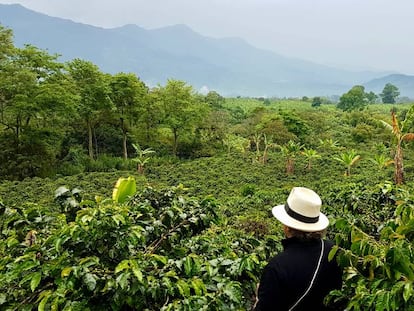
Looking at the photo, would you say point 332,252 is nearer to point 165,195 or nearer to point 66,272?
point 66,272

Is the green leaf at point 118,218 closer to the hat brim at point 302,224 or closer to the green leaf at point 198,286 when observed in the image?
the green leaf at point 198,286

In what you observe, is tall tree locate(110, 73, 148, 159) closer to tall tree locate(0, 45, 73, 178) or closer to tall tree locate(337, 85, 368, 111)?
tall tree locate(0, 45, 73, 178)

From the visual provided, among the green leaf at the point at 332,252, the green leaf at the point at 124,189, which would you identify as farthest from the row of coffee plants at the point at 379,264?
the green leaf at the point at 124,189

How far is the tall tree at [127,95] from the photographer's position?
2403 cm

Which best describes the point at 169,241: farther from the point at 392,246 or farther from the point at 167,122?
the point at 167,122

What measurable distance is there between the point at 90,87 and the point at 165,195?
2094cm

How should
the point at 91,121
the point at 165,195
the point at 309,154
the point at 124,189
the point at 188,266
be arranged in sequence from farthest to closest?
the point at 91,121 → the point at 309,154 → the point at 124,189 → the point at 165,195 → the point at 188,266

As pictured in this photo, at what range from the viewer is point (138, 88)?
24406 mm

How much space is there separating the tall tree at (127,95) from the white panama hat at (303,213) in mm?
22535

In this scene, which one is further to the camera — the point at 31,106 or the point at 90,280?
the point at 31,106

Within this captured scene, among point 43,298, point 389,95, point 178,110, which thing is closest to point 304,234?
point 43,298

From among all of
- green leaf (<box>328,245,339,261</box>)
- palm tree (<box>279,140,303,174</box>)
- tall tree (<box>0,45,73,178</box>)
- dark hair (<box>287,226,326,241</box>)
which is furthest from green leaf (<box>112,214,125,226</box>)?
tall tree (<box>0,45,73,178</box>)

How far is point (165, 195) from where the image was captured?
→ 3.09m

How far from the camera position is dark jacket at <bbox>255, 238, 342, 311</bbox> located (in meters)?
2.01
